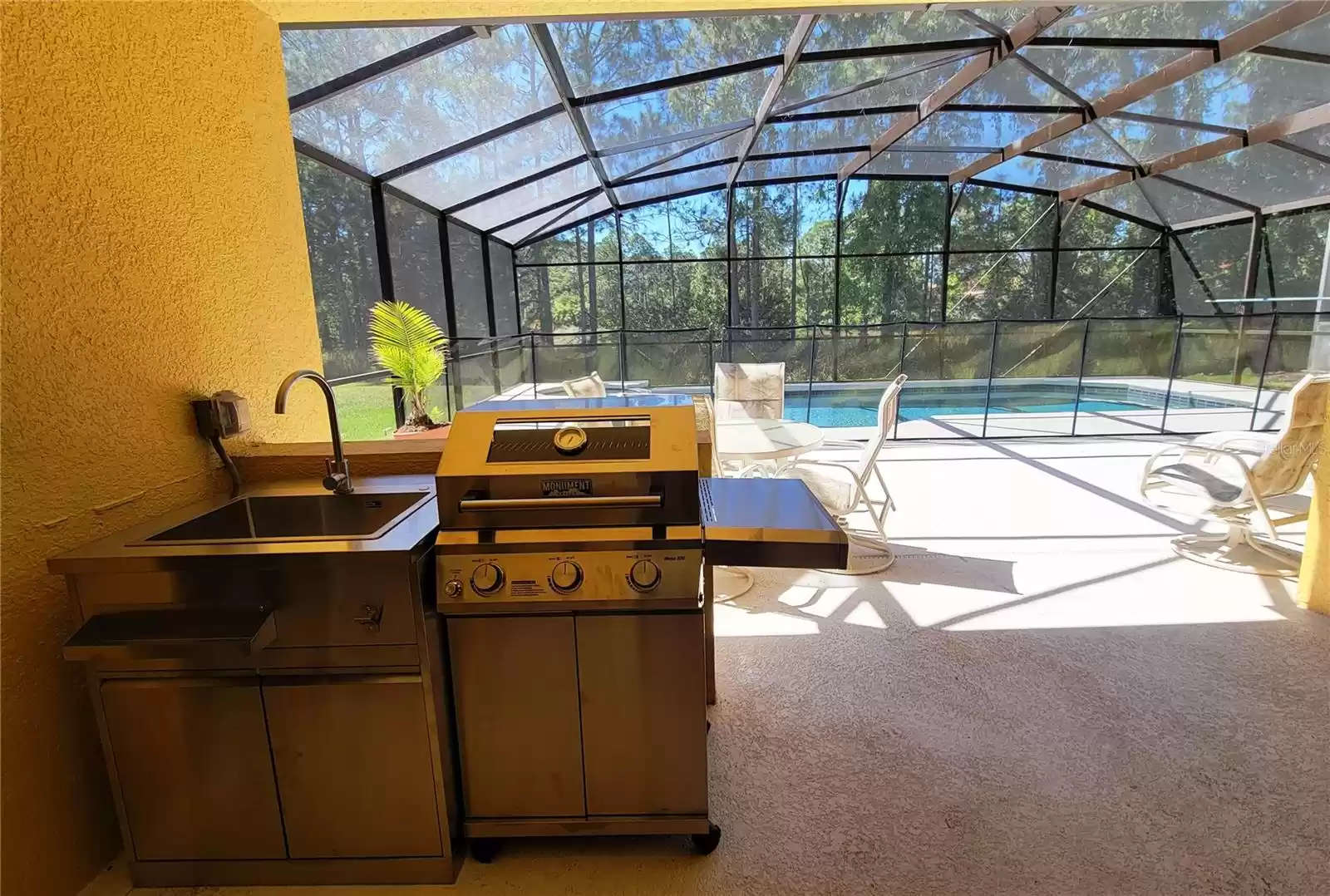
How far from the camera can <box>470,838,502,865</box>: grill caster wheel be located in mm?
1497

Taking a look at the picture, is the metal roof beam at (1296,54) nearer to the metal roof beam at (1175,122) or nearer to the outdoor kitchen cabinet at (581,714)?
the metal roof beam at (1175,122)

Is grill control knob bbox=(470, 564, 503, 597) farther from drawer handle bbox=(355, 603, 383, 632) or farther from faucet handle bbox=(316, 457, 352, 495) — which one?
faucet handle bbox=(316, 457, 352, 495)

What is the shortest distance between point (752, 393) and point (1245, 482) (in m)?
3.14

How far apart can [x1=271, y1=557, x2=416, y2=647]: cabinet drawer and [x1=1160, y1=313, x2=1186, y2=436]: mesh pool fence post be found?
23.6ft

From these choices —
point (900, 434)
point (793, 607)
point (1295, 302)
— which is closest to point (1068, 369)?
point (900, 434)

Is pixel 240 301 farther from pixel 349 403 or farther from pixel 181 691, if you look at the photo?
pixel 349 403

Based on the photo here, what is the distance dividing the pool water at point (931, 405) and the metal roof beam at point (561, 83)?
3.59 metres

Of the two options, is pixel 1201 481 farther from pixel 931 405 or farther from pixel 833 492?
pixel 931 405

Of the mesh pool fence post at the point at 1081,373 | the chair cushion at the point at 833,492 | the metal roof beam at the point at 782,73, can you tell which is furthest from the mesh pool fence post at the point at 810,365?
the chair cushion at the point at 833,492

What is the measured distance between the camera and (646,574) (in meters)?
1.30

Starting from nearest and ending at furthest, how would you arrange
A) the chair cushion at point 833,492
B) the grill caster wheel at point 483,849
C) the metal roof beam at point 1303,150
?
the grill caster wheel at point 483,849 → the chair cushion at point 833,492 → the metal roof beam at point 1303,150

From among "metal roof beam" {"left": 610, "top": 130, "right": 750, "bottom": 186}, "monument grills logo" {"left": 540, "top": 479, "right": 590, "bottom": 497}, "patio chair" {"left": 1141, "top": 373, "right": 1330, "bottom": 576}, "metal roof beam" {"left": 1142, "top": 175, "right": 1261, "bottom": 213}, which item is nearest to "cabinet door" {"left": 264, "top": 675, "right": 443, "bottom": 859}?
"monument grills logo" {"left": 540, "top": 479, "right": 590, "bottom": 497}

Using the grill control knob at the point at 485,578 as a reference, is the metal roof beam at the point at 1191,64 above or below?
above

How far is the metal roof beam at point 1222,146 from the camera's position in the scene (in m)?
5.70
